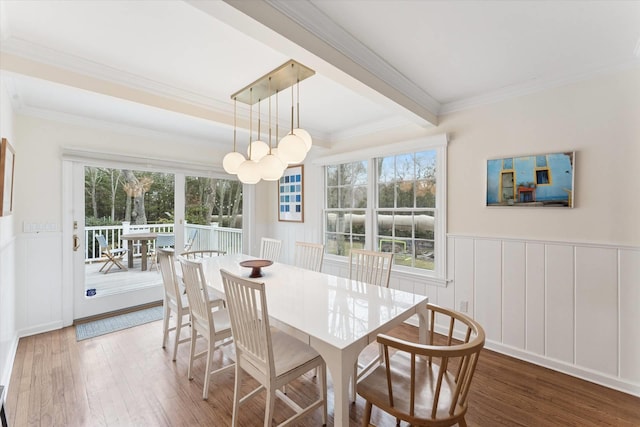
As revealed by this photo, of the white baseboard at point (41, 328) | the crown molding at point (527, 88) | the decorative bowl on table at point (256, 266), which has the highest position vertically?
the crown molding at point (527, 88)

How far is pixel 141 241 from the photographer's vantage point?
3.89 m

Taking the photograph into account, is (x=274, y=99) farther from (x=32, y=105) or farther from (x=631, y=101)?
(x=631, y=101)

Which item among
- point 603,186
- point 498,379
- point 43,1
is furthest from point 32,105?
point 603,186

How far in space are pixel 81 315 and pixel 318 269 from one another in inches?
114

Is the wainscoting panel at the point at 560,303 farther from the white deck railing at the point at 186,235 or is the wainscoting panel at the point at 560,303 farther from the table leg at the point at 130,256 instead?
the table leg at the point at 130,256

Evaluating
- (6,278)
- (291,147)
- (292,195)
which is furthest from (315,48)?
(292,195)

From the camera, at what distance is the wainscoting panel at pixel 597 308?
212 cm

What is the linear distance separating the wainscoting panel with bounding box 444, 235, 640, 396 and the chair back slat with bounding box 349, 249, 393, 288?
3.16ft

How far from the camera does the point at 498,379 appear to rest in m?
2.25

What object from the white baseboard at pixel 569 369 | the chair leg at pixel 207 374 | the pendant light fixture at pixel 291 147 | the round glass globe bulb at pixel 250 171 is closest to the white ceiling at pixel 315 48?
the pendant light fixture at pixel 291 147

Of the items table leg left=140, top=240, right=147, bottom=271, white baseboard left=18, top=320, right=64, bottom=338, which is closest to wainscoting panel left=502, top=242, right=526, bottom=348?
table leg left=140, top=240, right=147, bottom=271

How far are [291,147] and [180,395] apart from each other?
2010 mm

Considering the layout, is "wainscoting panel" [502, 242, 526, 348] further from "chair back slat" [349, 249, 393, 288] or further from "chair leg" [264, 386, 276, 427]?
"chair leg" [264, 386, 276, 427]

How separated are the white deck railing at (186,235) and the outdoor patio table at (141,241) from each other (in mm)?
47
